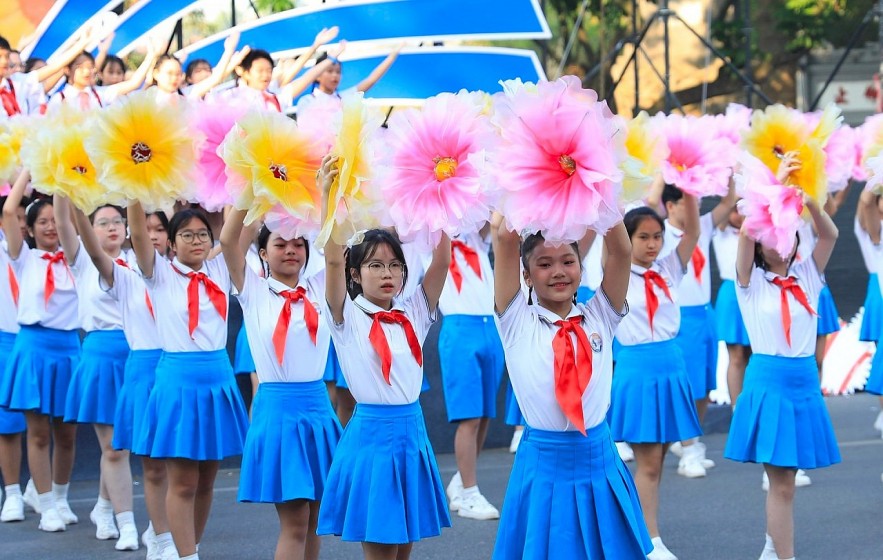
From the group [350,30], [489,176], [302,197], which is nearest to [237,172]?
[302,197]

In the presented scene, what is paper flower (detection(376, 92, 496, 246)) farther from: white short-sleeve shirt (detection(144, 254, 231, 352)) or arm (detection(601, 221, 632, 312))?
white short-sleeve shirt (detection(144, 254, 231, 352))

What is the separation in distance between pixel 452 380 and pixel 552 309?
3.04 m

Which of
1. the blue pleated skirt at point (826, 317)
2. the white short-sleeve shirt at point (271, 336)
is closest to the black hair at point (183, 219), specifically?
the white short-sleeve shirt at point (271, 336)

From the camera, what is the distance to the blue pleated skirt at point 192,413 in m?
5.50

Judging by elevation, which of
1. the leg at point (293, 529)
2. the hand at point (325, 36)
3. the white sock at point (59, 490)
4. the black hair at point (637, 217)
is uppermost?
the hand at point (325, 36)

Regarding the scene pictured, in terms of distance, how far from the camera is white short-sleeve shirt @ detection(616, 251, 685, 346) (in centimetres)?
625

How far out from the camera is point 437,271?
15.2ft

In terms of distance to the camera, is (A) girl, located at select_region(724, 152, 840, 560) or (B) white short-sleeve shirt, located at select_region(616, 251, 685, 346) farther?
(B) white short-sleeve shirt, located at select_region(616, 251, 685, 346)

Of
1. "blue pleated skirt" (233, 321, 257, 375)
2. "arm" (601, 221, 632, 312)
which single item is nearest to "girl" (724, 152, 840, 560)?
"arm" (601, 221, 632, 312)

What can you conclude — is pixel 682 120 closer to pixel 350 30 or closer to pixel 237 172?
pixel 237 172

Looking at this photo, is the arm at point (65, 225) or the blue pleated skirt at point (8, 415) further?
the blue pleated skirt at point (8, 415)

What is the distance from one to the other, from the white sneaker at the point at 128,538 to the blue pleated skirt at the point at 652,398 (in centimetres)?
241

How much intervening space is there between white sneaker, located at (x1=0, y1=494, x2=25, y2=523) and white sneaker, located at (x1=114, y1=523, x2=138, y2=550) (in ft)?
3.18

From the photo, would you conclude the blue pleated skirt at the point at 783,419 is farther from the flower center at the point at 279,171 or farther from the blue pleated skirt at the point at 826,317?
the blue pleated skirt at the point at 826,317
